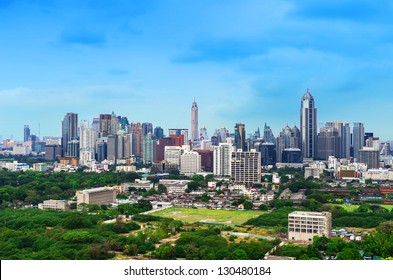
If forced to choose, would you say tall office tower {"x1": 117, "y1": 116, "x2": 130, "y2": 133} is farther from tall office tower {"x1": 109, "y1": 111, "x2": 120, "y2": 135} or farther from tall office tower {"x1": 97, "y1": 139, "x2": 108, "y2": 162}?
tall office tower {"x1": 97, "y1": 139, "x2": 108, "y2": 162}

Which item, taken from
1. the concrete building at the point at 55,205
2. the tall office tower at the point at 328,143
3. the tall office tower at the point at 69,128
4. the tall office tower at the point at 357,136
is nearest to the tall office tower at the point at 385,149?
the tall office tower at the point at 357,136

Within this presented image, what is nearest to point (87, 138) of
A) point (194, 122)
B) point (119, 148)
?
point (119, 148)

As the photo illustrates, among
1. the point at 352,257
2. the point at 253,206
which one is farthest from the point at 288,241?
the point at 253,206

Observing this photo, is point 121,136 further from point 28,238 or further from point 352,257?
point 352,257

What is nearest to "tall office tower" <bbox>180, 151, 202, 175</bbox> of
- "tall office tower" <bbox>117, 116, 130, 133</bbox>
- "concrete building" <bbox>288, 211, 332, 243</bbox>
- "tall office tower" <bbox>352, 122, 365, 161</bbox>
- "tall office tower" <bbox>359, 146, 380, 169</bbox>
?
"tall office tower" <bbox>359, 146, 380, 169</bbox>
